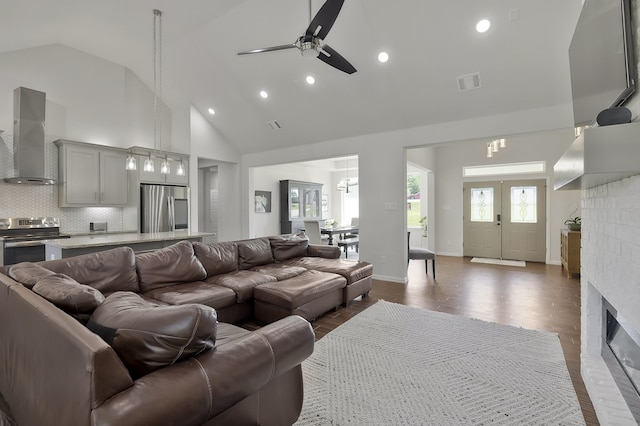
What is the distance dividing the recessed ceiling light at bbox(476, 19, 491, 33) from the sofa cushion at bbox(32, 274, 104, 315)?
427 cm

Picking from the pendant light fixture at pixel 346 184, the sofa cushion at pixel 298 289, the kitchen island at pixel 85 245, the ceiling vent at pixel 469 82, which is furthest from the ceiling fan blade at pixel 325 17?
the pendant light fixture at pixel 346 184

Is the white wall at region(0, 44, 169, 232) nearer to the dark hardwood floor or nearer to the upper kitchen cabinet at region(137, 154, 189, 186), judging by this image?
the upper kitchen cabinet at region(137, 154, 189, 186)

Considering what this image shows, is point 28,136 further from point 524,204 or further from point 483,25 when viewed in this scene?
point 524,204

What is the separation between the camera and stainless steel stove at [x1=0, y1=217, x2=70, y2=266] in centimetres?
446

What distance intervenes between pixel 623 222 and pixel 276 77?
15.4ft

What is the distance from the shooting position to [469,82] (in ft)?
13.4

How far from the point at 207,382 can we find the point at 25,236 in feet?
18.3

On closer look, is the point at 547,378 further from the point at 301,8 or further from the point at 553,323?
the point at 301,8

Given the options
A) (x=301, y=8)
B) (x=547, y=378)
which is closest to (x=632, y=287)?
(x=547, y=378)

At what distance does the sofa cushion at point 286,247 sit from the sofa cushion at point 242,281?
0.86 meters

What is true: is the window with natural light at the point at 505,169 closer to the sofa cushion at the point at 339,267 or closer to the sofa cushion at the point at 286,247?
the sofa cushion at the point at 339,267

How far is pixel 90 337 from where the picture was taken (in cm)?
105

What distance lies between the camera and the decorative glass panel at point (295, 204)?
9.24m

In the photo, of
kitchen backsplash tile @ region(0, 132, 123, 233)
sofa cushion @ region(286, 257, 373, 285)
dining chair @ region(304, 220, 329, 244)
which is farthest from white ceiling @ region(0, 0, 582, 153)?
sofa cushion @ region(286, 257, 373, 285)
